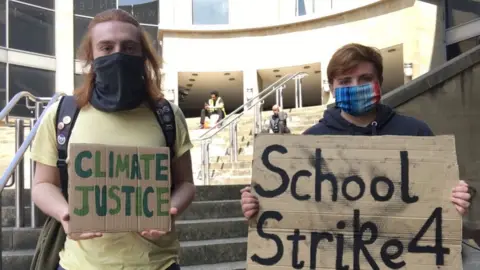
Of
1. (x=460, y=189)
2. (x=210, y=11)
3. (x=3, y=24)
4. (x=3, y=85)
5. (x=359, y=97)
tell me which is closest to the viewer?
(x=460, y=189)

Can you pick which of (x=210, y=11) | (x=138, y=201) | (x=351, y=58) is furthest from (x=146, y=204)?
(x=210, y=11)

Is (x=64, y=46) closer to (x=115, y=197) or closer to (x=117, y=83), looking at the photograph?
(x=117, y=83)

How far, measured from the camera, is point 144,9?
2420cm

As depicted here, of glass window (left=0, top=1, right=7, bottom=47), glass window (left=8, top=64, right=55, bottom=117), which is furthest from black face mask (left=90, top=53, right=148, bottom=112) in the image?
glass window (left=0, top=1, right=7, bottom=47)

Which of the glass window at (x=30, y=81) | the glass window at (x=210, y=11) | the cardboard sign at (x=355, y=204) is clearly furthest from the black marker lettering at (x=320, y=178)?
the glass window at (x=210, y=11)

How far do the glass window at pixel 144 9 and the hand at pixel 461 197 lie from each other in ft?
75.4

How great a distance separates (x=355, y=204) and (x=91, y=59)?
1252 mm

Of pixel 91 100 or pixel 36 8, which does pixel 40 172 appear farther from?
pixel 36 8

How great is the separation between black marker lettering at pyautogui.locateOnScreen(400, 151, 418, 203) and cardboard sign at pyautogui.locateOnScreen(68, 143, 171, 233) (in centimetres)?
101

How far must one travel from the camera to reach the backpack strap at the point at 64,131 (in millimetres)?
1883

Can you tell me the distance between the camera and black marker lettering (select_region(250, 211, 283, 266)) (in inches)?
85.4

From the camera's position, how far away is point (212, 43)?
24297mm

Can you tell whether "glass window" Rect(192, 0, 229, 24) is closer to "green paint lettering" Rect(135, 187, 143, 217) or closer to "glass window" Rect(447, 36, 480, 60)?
"glass window" Rect(447, 36, 480, 60)

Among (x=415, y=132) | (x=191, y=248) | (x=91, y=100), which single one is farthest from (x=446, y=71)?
(x=91, y=100)
